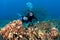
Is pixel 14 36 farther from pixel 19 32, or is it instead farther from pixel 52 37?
pixel 52 37

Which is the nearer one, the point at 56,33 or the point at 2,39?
the point at 2,39

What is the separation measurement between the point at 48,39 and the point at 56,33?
306mm

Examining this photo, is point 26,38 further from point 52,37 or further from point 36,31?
point 52,37

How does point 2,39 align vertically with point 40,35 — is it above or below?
below

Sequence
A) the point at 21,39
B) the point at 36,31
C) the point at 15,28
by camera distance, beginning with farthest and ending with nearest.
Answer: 1. the point at 36,31
2. the point at 15,28
3. the point at 21,39

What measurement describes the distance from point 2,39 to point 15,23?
593mm

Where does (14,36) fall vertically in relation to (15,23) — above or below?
below

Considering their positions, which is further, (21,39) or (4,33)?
(4,33)

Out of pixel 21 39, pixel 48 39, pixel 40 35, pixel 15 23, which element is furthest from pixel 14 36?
pixel 48 39

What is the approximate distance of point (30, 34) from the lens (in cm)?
390

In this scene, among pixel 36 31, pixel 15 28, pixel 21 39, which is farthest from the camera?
pixel 36 31

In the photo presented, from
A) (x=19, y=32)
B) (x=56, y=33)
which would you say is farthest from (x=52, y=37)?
(x=19, y=32)

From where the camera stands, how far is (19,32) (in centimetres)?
369

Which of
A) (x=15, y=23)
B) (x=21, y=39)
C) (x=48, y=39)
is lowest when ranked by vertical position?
(x=21, y=39)
